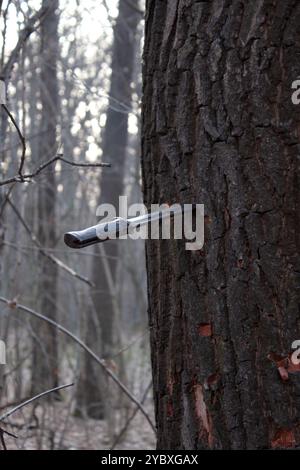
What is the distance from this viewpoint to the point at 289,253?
1951 mm

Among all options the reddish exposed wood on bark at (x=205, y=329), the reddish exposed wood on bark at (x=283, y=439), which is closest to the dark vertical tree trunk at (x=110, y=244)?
the reddish exposed wood on bark at (x=205, y=329)

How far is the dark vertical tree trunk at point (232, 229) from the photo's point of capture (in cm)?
195

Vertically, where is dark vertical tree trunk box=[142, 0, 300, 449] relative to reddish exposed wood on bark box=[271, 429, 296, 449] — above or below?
above

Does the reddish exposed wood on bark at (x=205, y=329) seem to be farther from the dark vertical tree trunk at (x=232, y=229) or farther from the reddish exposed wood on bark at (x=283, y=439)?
the reddish exposed wood on bark at (x=283, y=439)

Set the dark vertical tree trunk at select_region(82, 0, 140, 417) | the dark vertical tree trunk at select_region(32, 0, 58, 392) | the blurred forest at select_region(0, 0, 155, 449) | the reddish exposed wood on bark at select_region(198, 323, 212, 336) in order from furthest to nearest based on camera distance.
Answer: the dark vertical tree trunk at select_region(82, 0, 140, 417) < the dark vertical tree trunk at select_region(32, 0, 58, 392) < the blurred forest at select_region(0, 0, 155, 449) < the reddish exposed wood on bark at select_region(198, 323, 212, 336)

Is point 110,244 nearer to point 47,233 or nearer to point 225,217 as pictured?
point 47,233

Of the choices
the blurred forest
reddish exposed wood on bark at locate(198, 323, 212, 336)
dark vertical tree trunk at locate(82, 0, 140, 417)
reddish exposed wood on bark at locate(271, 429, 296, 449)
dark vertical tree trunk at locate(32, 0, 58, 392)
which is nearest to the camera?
reddish exposed wood on bark at locate(271, 429, 296, 449)

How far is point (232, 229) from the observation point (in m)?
2.02

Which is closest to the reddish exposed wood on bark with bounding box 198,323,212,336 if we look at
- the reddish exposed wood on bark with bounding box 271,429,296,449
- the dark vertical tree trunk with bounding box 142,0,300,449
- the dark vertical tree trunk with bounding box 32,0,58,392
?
the dark vertical tree trunk with bounding box 142,0,300,449

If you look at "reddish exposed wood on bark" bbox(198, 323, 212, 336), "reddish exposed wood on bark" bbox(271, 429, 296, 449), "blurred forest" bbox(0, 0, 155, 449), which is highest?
"blurred forest" bbox(0, 0, 155, 449)

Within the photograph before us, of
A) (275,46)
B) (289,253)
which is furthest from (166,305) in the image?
(275,46)

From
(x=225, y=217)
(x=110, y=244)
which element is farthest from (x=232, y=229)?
(x=110, y=244)

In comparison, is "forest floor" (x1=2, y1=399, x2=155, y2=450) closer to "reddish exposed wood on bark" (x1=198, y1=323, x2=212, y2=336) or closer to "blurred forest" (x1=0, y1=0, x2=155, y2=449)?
"blurred forest" (x1=0, y1=0, x2=155, y2=449)

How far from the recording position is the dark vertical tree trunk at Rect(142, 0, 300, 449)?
195 centimetres
